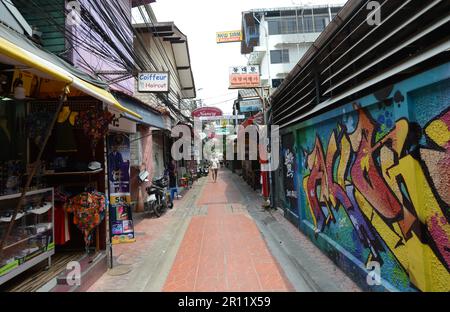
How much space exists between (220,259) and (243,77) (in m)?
5.77

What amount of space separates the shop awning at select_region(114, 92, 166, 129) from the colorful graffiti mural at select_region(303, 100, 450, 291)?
4040 millimetres

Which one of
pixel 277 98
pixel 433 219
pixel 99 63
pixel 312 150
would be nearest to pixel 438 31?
pixel 433 219

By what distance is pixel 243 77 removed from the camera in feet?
29.6

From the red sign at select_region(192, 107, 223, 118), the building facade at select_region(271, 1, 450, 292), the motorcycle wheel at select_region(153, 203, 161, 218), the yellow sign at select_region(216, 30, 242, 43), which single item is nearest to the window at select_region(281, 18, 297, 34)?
the yellow sign at select_region(216, 30, 242, 43)

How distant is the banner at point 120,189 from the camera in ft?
20.9

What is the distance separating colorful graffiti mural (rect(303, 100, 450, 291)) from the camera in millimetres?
2418

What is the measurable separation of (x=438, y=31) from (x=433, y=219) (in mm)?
1537

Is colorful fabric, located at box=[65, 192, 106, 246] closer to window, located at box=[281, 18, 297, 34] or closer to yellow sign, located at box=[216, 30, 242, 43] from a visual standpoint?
yellow sign, located at box=[216, 30, 242, 43]

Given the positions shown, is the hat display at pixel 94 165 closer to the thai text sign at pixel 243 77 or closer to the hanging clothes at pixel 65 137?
the hanging clothes at pixel 65 137

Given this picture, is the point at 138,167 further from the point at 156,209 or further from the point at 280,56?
the point at 280,56

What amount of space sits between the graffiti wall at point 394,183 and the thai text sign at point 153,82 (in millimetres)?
4585

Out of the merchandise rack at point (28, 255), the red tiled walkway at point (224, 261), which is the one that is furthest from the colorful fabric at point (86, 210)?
the red tiled walkway at point (224, 261)

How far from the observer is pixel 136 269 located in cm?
483

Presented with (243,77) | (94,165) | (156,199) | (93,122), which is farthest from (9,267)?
(243,77)
